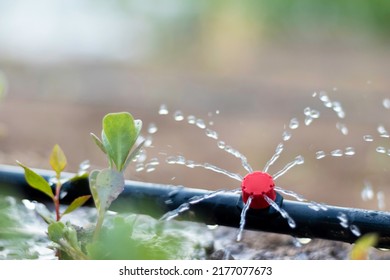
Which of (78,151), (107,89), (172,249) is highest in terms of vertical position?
(107,89)

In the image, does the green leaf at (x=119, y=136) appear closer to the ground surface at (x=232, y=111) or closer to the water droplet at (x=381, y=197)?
the ground surface at (x=232, y=111)

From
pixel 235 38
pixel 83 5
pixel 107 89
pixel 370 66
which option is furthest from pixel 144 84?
pixel 83 5

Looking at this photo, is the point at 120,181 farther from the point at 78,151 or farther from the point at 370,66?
the point at 370,66

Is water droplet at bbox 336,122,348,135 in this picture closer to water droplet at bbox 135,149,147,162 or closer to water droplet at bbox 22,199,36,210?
water droplet at bbox 135,149,147,162

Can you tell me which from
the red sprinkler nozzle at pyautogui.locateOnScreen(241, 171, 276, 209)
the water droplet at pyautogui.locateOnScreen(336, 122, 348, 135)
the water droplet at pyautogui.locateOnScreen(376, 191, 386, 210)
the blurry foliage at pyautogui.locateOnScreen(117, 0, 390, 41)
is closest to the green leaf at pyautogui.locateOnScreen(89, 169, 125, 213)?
the red sprinkler nozzle at pyautogui.locateOnScreen(241, 171, 276, 209)

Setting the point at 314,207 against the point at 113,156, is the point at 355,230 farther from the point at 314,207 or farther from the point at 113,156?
the point at 113,156

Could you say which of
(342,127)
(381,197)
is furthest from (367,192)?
(342,127)

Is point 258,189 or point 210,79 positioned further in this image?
point 210,79
